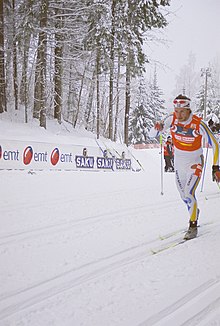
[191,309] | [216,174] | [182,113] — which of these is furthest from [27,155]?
[191,309]

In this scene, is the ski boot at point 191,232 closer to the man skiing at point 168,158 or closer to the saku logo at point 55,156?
the saku logo at point 55,156

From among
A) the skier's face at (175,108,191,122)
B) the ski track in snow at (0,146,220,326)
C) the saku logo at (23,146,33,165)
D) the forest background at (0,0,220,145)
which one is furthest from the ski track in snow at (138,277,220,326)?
the forest background at (0,0,220,145)


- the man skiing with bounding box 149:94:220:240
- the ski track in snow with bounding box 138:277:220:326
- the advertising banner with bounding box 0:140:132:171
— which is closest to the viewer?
the ski track in snow with bounding box 138:277:220:326

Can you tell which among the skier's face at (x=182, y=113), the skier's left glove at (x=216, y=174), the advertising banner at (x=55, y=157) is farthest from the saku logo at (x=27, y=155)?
the skier's left glove at (x=216, y=174)

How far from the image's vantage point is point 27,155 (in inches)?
491

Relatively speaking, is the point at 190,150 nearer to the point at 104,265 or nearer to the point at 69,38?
the point at 104,265

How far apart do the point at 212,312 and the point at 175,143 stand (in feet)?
10.1

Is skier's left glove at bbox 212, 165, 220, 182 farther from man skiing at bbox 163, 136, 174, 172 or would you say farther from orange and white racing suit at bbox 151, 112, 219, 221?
man skiing at bbox 163, 136, 174, 172

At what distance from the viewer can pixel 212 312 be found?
2.70m

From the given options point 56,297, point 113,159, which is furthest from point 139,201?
point 113,159

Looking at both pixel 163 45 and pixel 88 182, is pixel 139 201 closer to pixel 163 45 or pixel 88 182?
pixel 88 182

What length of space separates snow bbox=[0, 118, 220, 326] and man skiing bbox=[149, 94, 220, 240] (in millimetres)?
600

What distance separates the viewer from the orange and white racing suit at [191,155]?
16.5 feet

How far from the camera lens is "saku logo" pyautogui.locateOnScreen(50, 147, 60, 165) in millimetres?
13406
